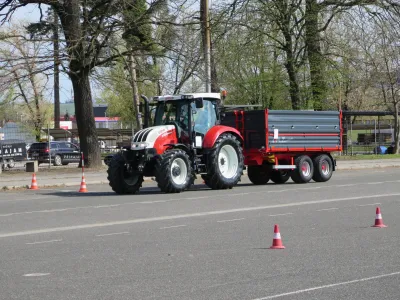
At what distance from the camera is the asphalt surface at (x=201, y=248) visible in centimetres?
859

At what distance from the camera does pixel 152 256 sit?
10867mm

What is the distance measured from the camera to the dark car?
46.6 metres

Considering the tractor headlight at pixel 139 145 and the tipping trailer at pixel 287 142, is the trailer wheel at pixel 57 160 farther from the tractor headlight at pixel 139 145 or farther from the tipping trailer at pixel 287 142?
the tractor headlight at pixel 139 145

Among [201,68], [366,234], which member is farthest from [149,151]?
[201,68]

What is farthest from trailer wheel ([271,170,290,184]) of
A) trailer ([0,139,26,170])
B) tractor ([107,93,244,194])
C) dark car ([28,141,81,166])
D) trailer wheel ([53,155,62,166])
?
trailer wheel ([53,155,62,166])

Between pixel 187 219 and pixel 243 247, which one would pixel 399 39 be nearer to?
pixel 187 219

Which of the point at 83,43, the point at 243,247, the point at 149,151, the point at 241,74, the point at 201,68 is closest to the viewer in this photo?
the point at 243,247

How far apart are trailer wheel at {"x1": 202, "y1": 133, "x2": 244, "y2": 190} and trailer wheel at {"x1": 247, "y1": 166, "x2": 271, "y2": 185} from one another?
269 cm

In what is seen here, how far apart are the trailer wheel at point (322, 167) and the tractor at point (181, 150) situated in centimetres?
337

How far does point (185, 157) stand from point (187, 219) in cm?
612

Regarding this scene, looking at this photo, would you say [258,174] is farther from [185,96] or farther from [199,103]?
[185,96]

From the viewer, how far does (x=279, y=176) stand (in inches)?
1033

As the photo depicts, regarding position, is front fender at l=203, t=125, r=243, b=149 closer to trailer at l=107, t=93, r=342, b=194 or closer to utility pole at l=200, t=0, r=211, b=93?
trailer at l=107, t=93, r=342, b=194

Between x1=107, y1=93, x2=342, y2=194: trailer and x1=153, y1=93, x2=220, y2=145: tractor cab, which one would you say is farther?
x1=153, y1=93, x2=220, y2=145: tractor cab
